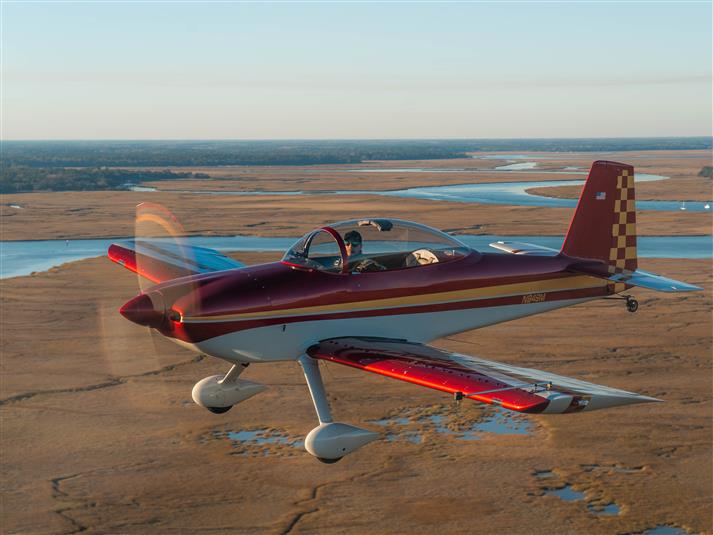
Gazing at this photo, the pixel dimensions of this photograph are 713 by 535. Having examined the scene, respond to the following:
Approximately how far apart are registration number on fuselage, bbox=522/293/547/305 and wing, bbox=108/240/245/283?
6390 mm

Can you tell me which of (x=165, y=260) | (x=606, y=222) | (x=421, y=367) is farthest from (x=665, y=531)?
(x=165, y=260)

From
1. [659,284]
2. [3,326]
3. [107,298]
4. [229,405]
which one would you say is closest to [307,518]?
[229,405]

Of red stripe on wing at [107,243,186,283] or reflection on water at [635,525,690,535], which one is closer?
red stripe on wing at [107,243,186,283]

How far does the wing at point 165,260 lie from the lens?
18297mm

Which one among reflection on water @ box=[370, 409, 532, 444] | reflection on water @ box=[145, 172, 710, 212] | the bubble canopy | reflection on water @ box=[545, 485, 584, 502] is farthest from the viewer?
reflection on water @ box=[145, 172, 710, 212]

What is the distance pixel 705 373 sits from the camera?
115 ft

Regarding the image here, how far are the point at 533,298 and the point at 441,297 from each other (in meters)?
2.83

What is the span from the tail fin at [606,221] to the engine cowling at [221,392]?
814 centimetres

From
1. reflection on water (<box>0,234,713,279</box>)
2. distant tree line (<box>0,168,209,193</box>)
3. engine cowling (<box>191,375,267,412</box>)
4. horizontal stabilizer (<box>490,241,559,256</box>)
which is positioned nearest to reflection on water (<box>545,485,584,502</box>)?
horizontal stabilizer (<box>490,241,559,256</box>)

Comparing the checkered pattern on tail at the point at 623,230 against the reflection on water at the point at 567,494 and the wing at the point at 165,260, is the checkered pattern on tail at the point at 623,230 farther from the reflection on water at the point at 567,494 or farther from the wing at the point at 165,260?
the wing at the point at 165,260

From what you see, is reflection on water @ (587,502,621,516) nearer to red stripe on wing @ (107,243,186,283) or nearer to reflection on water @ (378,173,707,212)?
red stripe on wing @ (107,243,186,283)

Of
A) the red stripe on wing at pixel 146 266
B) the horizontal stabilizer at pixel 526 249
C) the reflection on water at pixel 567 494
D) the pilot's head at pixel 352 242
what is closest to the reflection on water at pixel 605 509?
the reflection on water at pixel 567 494

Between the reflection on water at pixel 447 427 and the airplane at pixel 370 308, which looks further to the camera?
the reflection on water at pixel 447 427

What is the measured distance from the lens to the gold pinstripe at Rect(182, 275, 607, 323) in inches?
563
